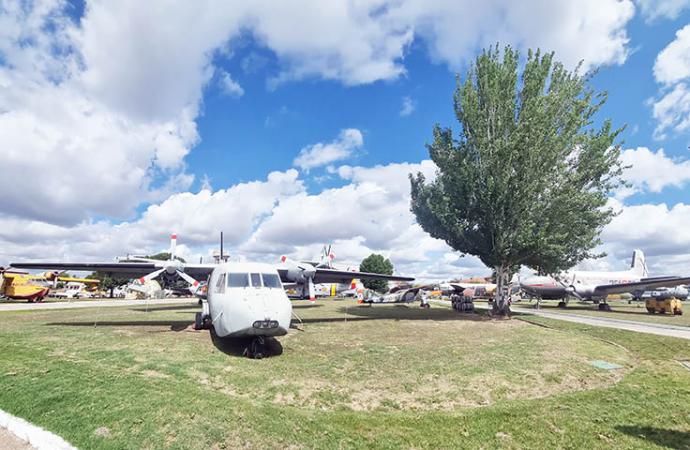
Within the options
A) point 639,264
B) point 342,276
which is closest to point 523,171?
point 342,276

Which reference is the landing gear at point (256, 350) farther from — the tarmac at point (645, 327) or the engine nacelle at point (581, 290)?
the engine nacelle at point (581, 290)

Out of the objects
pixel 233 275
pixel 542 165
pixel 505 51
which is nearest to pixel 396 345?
pixel 233 275

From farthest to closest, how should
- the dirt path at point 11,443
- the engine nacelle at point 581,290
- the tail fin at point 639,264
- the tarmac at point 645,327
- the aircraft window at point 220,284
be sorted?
1. the tail fin at point 639,264
2. the engine nacelle at point 581,290
3. the tarmac at point 645,327
4. the aircraft window at point 220,284
5. the dirt path at point 11,443

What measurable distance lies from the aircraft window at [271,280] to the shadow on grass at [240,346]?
216 cm

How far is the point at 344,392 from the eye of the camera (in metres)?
8.64

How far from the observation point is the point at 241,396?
26.4ft

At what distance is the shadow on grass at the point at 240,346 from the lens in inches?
471

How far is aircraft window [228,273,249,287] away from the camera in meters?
12.9

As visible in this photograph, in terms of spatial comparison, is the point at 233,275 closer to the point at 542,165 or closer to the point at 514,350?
the point at 514,350

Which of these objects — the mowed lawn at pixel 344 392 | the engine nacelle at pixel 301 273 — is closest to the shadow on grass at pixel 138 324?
the mowed lawn at pixel 344 392


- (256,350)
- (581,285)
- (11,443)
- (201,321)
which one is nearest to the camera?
(11,443)

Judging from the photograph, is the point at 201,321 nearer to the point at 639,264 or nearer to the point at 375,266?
the point at 639,264

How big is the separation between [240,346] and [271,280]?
101 inches

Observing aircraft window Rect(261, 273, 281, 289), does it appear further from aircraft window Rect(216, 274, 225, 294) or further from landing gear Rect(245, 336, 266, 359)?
landing gear Rect(245, 336, 266, 359)
